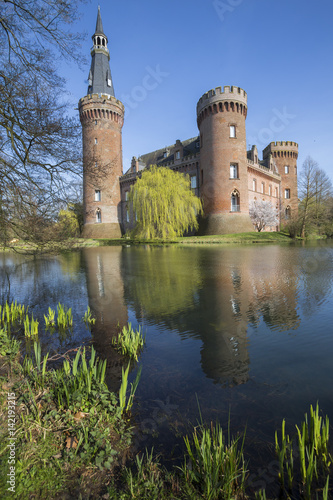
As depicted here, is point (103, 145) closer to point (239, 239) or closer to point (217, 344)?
point (239, 239)

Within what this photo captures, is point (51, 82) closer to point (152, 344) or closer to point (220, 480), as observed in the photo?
point (152, 344)

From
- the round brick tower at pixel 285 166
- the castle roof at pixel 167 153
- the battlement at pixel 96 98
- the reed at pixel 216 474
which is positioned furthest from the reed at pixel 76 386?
the round brick tower at pixel 285 166

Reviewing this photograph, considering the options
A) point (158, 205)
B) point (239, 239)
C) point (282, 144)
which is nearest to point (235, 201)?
point (239, 239)

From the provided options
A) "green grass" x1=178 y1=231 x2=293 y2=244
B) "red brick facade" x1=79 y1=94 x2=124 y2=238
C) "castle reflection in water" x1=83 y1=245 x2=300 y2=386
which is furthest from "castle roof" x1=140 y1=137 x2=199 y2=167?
"castle reflection in water" x1=83 y1=245 x2=300 y2=386

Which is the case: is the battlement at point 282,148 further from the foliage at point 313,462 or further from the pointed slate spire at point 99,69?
the foliage at point 313,462

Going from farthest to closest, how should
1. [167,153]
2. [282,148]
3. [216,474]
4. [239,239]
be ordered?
[282,148] < [167,153] < [239,239] < [216,474]

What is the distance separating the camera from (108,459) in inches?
67.2

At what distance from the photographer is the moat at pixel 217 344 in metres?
2.25

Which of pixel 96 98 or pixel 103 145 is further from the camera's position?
pixel 103 145

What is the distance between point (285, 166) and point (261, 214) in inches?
586

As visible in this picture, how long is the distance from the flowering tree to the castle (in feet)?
3.99

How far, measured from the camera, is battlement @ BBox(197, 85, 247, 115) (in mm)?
28219

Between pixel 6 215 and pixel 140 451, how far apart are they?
5.34m

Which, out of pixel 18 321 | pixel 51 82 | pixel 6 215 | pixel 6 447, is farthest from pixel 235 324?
pixel 51 82
